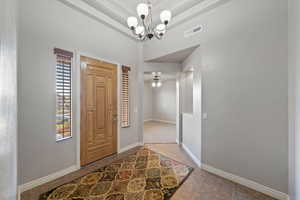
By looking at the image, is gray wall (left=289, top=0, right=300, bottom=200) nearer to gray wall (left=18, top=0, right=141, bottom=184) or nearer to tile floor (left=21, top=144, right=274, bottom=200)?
tile floor (left=21, top=144, right=274, bottom=200)

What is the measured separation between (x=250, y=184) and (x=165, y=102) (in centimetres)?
620

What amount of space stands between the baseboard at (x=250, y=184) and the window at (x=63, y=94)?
286 centimetres

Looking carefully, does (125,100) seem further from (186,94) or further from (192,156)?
(192,156)

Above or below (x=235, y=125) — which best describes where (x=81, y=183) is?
below

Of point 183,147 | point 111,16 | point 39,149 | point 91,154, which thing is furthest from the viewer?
point 183,147

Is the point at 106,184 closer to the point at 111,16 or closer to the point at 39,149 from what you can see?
the point at 39,149

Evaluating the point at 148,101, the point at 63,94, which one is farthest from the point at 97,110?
the point at 148,101

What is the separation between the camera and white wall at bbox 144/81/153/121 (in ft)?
27.0

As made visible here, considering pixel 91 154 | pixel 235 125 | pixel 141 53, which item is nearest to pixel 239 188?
pixel 235 125

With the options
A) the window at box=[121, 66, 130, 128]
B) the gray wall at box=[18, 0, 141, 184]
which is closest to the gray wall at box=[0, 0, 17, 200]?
the gray wall at box=[18, 0, 141, 184]

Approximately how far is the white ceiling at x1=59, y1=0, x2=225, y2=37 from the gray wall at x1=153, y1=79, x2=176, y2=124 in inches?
193

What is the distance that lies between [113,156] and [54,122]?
1543 mm

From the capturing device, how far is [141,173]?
2344 millimetres

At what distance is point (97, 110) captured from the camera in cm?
285
